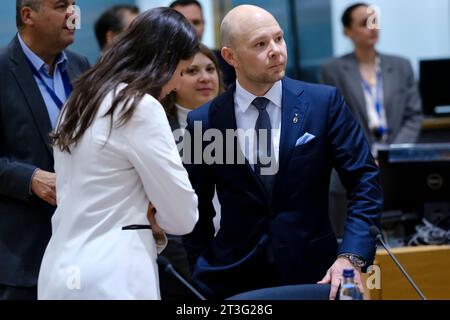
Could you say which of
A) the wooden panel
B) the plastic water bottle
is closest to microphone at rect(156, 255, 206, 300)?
the plastic water bottle

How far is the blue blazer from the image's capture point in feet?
9.16

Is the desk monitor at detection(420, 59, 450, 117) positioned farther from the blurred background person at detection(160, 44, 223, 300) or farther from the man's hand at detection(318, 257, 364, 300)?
the man's hand at detection(318, 257, 364, 300)

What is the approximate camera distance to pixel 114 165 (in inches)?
93.1

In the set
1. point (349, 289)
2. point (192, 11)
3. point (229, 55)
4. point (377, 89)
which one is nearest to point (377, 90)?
point (377, 89)

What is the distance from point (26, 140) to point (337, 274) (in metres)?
1.23

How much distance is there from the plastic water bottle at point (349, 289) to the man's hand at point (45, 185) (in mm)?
1094

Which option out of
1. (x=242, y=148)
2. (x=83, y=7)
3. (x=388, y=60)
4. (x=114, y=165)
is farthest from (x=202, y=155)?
(x=83, y=7)

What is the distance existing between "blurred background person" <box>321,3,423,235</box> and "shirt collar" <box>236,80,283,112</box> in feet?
8.14

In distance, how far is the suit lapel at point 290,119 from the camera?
2.81 metres

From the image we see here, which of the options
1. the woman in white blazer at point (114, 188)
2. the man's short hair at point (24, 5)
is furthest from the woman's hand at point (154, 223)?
the man's short hair at point (24, 5)

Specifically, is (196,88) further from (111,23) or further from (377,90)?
(377,90)

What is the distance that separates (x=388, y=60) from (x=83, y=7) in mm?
2471

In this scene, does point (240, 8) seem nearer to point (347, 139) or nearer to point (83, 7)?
point (347, 139)

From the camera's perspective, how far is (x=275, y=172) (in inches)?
111
